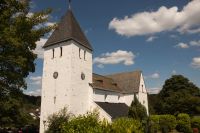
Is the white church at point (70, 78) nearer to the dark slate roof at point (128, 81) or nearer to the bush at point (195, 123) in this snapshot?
the dark slate roof at point (128, 81)

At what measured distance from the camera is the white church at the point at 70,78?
3581 centimetres

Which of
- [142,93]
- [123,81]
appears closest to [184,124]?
[142,93]

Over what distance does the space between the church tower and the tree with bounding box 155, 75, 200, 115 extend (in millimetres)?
29944

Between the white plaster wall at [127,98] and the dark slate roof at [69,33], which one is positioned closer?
the dark slate roof at [69,33]

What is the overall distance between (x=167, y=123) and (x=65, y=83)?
54.8 ft

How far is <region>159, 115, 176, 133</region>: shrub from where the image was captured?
3741cm

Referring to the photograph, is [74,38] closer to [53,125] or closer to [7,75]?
[53,125]

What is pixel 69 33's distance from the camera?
3734cm

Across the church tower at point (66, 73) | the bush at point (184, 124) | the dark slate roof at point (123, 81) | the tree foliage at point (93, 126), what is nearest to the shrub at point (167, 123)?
the bush at point (184, 124)

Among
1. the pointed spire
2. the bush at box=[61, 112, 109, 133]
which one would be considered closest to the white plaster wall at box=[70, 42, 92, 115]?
the pointed spire

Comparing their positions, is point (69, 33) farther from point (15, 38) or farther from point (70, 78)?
point (15, 38)

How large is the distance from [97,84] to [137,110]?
36.7ft

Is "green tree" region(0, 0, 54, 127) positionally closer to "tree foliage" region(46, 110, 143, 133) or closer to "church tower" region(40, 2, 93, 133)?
"tree foliage" region(46, 110, 143, 133)

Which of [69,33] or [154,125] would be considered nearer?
[154,125]
